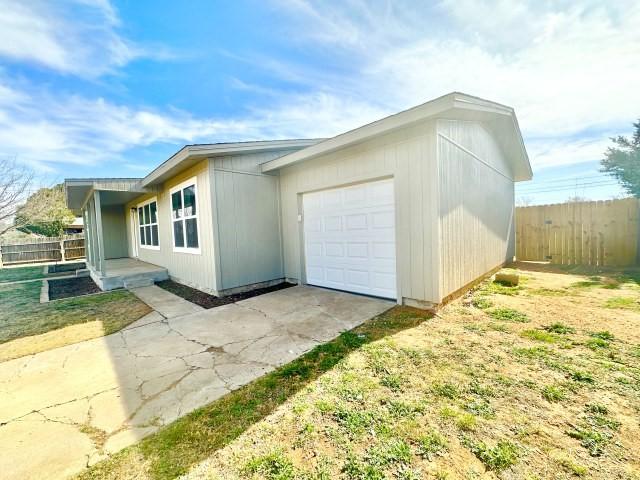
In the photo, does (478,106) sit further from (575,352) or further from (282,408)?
(282,408)

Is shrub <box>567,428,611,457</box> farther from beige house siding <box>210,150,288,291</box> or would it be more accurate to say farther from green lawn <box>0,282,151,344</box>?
beige house siding <box>210,150,288,291</box>

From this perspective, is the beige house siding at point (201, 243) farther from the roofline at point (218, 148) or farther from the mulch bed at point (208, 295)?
the roofline at point (218, 148)

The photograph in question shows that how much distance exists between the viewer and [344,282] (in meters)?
5.99

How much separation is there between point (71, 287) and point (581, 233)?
16.2m

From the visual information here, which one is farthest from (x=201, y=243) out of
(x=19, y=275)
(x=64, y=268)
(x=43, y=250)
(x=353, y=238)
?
(x=43, y=250)

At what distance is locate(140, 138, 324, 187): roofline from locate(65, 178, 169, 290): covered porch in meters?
1.97

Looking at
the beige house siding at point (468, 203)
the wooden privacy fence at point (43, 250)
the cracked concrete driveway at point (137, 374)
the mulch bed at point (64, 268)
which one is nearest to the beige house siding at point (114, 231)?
the mulch bed at point (64, 268)

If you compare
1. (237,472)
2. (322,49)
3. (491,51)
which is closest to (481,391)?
(237,472)

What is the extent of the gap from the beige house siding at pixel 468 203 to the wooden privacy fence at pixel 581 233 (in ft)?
6.84

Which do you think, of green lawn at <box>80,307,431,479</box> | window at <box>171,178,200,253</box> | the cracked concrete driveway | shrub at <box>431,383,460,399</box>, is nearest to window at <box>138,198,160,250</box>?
window at <box>171,178,200,253</box>

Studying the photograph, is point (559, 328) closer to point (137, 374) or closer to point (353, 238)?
point (353, 238)

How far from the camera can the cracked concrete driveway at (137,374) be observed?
200cm

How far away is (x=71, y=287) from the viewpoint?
8375 mm

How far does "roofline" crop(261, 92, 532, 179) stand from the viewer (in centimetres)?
387
